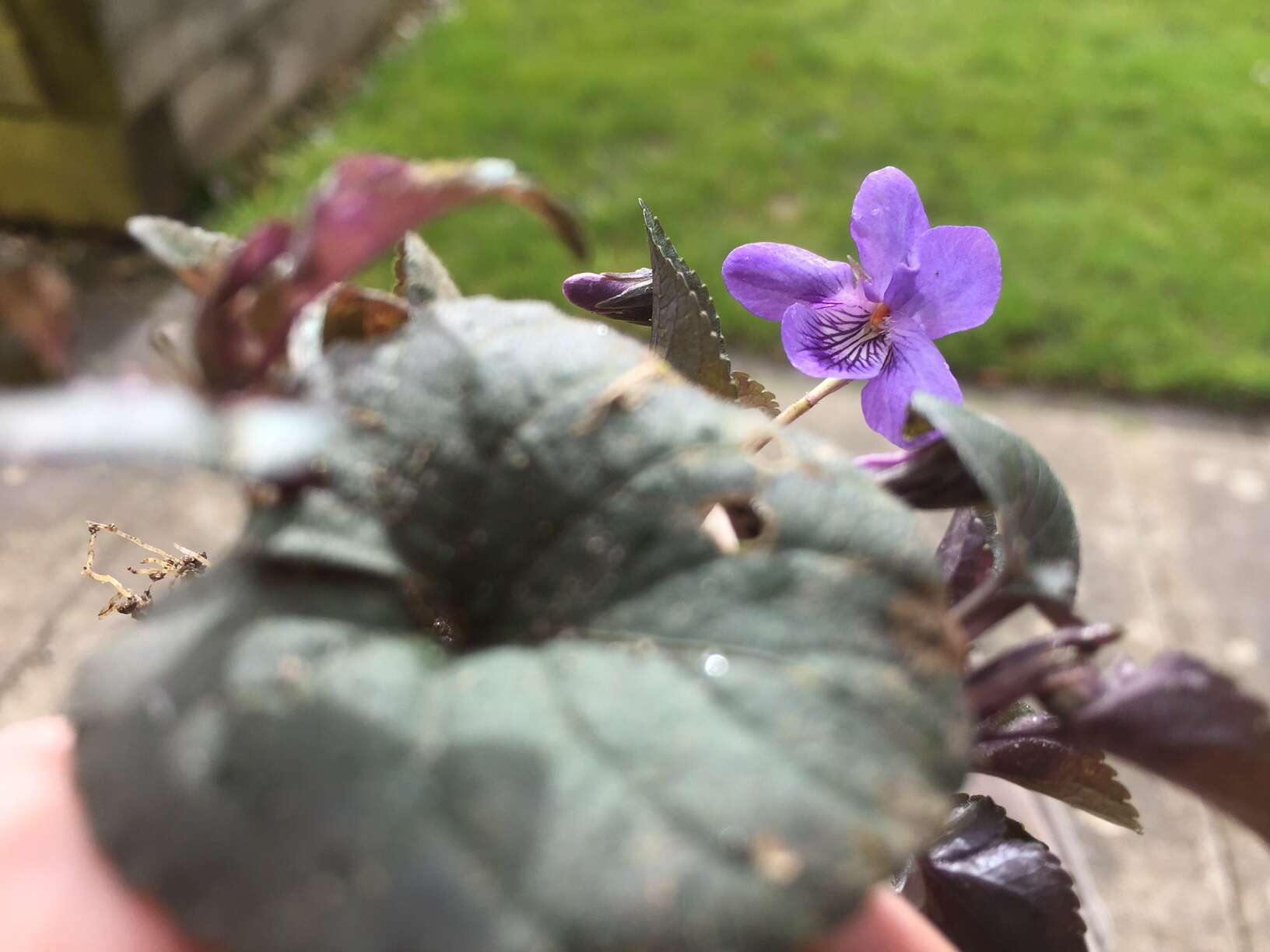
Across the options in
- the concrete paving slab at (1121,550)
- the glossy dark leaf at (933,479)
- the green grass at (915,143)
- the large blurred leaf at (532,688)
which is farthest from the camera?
the green grass at (915,143)

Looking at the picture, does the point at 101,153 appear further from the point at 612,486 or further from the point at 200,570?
the point at 612,486

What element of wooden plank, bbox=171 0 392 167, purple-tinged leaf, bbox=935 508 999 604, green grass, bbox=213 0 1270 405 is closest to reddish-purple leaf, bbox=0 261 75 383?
purple-tinged leaf, bbox=935 508 999 604

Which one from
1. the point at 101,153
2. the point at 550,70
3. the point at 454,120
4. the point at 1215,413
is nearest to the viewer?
the point at 1215,413

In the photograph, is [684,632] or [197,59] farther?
[197,59]

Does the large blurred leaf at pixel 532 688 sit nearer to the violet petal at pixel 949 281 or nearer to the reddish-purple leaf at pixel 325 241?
the reddish-purple leaf at pixel 325 241

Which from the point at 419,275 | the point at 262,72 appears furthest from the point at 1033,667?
the point at 262,72

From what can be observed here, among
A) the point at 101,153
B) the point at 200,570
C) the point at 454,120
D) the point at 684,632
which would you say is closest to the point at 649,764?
the point at 684,632

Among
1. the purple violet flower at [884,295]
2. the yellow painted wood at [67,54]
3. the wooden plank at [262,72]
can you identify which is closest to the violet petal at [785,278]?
the purple violet flower at [884,295]
